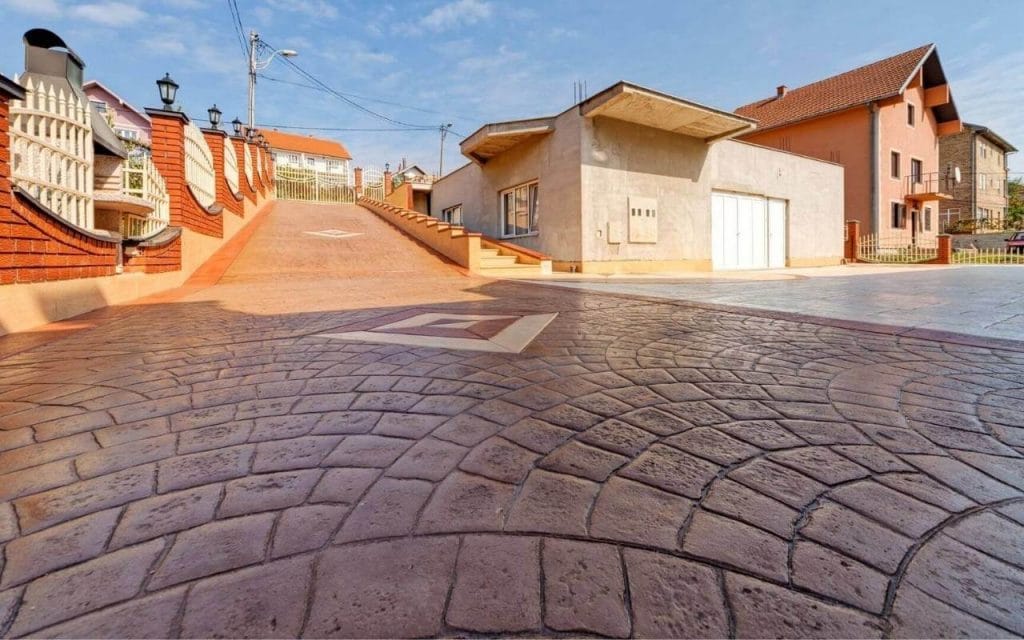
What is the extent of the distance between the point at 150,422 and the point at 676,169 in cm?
1224

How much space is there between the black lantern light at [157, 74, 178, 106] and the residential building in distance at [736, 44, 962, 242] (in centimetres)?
1846

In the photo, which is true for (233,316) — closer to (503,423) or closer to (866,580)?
(503,423)

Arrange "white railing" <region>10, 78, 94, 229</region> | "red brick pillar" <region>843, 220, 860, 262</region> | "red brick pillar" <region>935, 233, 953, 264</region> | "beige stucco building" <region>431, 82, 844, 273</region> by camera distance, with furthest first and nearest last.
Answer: "red brick pillar" <region>843, 220, 860, 262</region> → "red brick pillar" <region>935, 233, 953, 264</region> → "beige stucco building" <region>431, 82, 844, 273</region> → "white railing" <region>10, 78, 94, 229</region>

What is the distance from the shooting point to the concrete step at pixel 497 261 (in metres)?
10.2

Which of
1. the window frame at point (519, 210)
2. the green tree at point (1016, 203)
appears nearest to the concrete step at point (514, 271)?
the window frame at point (519, 210)

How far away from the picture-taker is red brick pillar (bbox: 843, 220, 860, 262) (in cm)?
1694

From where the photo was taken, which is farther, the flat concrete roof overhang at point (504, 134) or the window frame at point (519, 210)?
the window frame at point (519, 210)

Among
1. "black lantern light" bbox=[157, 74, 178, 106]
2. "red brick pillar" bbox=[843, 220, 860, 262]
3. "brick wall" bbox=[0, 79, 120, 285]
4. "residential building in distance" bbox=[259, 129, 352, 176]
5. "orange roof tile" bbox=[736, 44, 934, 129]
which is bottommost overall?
"brick wall" bbox=[0, 79, 120, 285]

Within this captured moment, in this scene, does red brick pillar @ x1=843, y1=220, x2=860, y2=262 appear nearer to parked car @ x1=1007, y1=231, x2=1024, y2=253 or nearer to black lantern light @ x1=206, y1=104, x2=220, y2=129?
parked car @ x1=1007, y1=231, x2=1024, y2=253

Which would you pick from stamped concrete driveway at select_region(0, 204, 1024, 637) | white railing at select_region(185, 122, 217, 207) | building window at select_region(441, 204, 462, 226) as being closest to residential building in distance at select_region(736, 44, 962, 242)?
building window at select_region(441, 204, 462, 226)

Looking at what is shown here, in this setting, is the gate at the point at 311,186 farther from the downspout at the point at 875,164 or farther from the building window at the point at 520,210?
the downspout at the point at 875,164

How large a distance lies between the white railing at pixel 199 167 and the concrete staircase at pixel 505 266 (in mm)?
5333

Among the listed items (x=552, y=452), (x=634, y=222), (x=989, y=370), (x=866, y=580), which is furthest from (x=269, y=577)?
(x=634, y=222)

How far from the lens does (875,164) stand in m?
18.0
